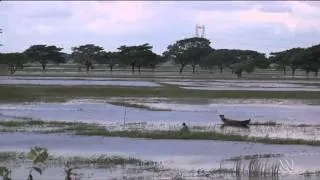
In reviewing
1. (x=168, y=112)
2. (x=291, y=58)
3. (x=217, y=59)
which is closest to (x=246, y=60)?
(x=291, y=58)

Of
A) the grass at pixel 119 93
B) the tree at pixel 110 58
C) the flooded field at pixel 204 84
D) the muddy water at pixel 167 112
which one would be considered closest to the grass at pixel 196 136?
the muddy water at pixel 167 112

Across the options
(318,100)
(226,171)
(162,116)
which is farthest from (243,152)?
(318,100)

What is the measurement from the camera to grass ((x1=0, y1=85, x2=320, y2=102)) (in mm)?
55875

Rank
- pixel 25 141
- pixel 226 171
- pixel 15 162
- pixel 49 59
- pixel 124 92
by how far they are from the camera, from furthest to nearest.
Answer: pixel 49 59, pixel 124 92, pixel 25 141, pixel 15 162, pixel 226 171

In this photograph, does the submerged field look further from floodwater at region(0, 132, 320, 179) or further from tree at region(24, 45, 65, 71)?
tree at region(24, 45, 65, 71)

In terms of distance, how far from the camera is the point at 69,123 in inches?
1294

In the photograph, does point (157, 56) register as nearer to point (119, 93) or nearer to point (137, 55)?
point (137, 55)

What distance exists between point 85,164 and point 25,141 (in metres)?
6.66

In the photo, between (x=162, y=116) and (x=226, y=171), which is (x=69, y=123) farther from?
(x=226, y=171)

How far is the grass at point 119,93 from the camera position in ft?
183

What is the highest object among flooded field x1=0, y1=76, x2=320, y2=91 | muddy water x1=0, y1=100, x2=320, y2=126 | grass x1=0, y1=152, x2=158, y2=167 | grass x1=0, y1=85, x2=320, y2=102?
flooded field x1=0, y1=76, x2=320, y2=91

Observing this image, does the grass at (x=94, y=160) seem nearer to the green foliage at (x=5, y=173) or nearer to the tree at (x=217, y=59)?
the green foliage at (x=5, y=173)

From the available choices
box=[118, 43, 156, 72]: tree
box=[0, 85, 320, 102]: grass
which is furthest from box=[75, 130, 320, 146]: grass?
box=[118, 43, 156, 72]: tree

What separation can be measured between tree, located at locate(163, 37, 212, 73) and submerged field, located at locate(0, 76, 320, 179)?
90.8m
